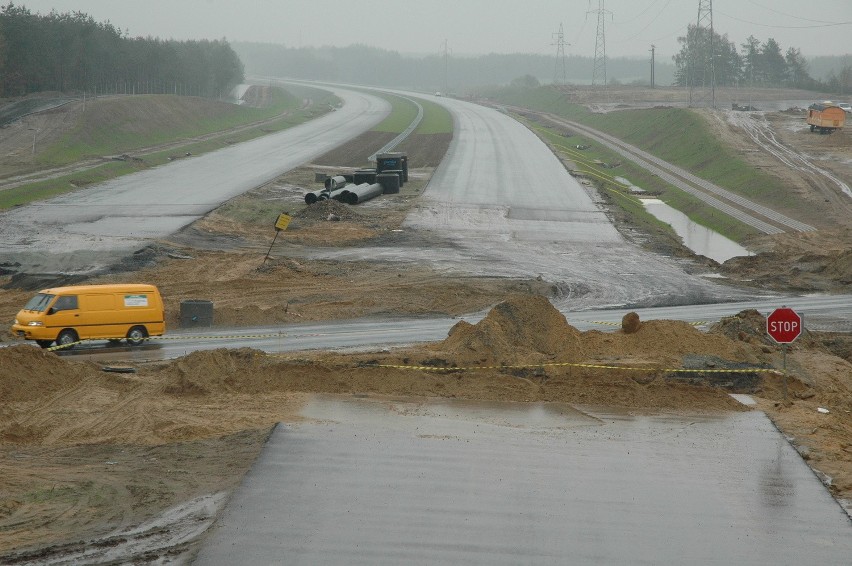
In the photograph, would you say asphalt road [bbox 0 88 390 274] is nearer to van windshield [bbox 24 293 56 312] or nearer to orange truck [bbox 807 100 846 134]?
van windshield [bbox 24 293 56 312]

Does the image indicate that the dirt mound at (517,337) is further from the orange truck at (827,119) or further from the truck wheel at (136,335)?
the orange truck at (827,119)

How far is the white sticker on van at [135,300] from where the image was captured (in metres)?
29.5

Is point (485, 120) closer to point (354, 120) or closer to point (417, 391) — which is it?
point (354, 120)

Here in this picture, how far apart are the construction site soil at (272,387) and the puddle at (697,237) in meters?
17.1

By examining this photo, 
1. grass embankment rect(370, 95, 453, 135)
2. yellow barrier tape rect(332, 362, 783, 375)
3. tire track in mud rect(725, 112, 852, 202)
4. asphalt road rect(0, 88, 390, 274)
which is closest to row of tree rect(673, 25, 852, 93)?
grass embankment rect(370, 95, 453, 135)

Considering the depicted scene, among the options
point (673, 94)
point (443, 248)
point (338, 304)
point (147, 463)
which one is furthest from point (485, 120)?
point (147, 463)

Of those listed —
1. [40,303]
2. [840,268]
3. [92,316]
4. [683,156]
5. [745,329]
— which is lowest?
[840,268]

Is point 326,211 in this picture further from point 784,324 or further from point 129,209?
point 784,324

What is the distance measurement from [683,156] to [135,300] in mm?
66510

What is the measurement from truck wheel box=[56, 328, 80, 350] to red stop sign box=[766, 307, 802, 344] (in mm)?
19352

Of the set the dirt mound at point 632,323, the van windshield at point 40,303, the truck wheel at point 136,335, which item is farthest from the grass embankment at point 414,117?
the dirt mound at point 632,323

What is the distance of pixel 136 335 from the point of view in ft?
97.1

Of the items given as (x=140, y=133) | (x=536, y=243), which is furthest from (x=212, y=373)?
(x=140, y=133)

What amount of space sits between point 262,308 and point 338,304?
2722 millimetres
